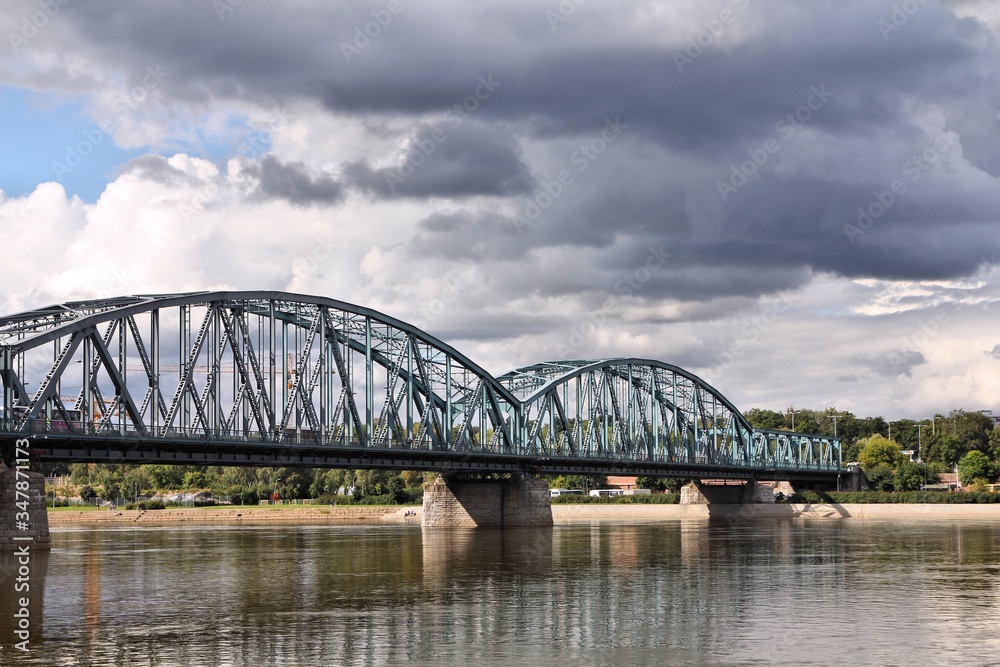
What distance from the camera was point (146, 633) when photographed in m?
39.4

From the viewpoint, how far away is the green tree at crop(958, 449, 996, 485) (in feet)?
604

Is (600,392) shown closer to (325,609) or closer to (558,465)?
(558,465)

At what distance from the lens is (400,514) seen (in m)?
159

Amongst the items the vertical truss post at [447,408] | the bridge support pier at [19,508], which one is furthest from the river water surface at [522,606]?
the vertical truss post at [447,408]

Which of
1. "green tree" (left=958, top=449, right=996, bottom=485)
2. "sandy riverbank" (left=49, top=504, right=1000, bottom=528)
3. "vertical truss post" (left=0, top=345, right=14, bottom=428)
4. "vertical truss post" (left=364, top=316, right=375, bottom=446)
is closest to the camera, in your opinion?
"vertical truss post" (left=0, top=345, right=14, bottom=428)

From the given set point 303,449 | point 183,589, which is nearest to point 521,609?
point 183,589

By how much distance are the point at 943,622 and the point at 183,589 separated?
106 feet

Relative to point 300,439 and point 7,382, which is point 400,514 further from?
point 7,382

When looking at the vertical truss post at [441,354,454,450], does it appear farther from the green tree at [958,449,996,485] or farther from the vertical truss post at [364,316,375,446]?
the green tree at [958,449,996,485]

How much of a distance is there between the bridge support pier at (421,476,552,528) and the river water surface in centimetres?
3743

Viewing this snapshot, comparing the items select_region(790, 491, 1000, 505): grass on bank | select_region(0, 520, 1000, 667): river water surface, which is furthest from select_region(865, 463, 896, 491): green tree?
select_region(0, 520, 1000, 667): river water surface

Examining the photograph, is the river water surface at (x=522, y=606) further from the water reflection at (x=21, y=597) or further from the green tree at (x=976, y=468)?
the green tree at (x=976, y=468)

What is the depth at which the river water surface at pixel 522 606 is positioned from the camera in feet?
114

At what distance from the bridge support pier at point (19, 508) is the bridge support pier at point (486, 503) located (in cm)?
5335
